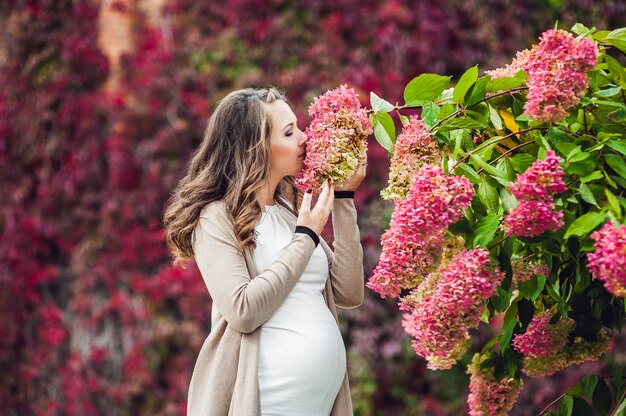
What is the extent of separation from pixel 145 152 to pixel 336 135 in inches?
140

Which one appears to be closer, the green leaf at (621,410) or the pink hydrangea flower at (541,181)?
the pink hydrangea flower at (541,181)

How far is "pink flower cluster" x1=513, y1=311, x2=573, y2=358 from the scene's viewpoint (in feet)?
7.19

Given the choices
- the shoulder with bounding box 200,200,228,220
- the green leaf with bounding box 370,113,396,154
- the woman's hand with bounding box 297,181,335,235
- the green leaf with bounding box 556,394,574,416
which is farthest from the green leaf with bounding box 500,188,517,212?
the shoulder with bounding box 200,200,228,220

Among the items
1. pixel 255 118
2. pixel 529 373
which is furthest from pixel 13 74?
pixel 529 373

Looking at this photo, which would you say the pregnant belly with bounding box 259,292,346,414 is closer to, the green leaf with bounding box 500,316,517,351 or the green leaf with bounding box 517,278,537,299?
the green leaf with bounding box 500,316,517,351

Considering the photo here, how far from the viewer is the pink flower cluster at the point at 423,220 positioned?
1.87 m

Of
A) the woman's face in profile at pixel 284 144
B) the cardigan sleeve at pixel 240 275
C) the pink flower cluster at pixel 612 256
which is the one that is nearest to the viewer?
the pink flower cluster at pixel 612 256

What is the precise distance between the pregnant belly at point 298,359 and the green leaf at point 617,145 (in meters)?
0.94

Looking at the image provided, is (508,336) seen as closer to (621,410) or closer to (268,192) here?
(621,410)

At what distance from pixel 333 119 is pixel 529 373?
84 centimetres

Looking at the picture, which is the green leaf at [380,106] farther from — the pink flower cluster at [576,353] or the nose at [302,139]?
the pink flower cluster at [576,353]

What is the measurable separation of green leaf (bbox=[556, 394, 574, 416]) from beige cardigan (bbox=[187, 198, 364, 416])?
57 cm

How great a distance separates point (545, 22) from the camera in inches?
201

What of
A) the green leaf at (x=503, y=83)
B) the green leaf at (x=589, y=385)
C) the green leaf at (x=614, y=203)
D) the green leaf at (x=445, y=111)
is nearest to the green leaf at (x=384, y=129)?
the green leaf at (x=445, y=111)
